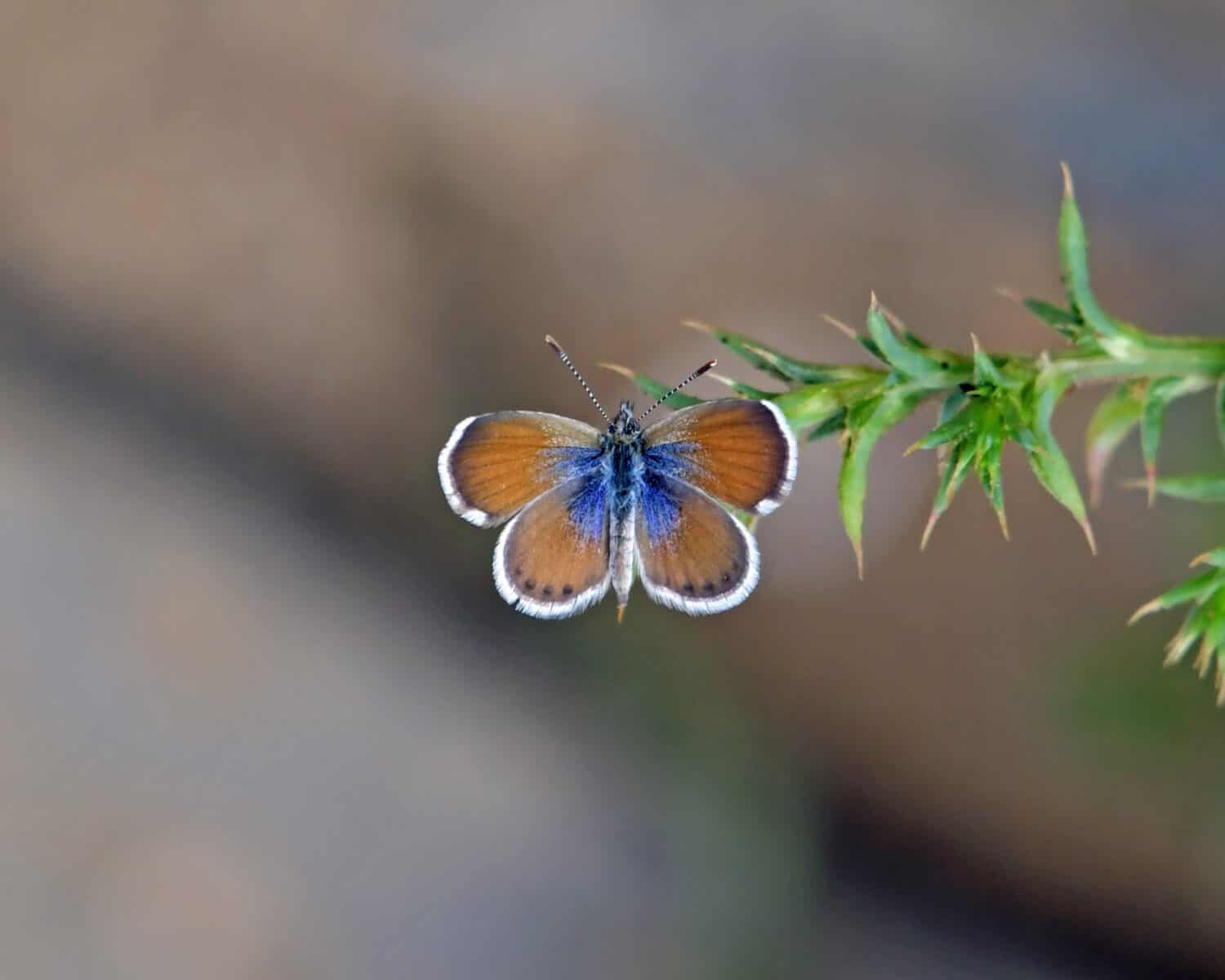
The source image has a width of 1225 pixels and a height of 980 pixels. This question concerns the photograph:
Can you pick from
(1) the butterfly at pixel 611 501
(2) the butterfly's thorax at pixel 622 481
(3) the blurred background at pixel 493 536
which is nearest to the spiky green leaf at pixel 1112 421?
(1) the butterfly at pixel 611 501

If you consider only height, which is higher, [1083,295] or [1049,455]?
[1083,295]

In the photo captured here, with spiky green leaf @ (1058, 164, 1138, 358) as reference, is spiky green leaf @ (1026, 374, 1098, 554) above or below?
below

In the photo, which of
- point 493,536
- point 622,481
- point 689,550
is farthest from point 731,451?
point 493,536

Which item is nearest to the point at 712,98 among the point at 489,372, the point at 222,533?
the point at 489,372

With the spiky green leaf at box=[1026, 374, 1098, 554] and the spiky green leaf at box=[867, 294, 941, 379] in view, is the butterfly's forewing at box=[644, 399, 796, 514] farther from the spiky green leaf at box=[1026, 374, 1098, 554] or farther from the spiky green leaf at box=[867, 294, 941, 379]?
the spiky green leaf at box=[1026, 374, 1098, 554]

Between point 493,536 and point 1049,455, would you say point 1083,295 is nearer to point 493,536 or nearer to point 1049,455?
point 1049,455

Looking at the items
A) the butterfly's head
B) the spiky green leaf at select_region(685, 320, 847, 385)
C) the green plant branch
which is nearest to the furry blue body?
the butterfly's head
